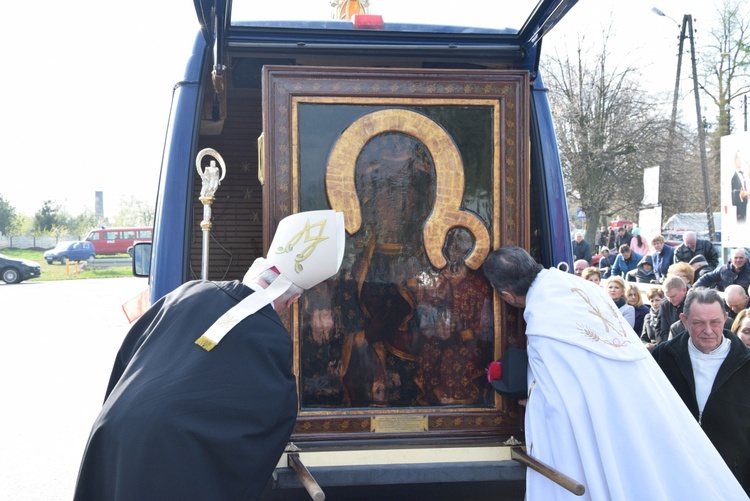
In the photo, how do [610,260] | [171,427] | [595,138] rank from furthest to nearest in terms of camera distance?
[595,138]
[610,260]
[171,427]

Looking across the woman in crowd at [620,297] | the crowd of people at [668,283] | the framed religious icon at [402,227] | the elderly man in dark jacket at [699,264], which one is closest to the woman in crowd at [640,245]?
the crowd of people at [668,283]

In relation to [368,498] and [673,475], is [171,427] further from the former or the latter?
[368,498]

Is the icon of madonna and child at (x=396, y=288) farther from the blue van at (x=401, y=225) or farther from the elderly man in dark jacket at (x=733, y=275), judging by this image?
the elderly man in dark jacket at (x=733, y=275)

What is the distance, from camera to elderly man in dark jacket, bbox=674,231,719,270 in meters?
11.3

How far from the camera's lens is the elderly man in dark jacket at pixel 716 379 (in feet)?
11.1

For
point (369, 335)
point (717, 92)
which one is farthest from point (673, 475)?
point (717, 92)

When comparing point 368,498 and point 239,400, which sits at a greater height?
point 239,400

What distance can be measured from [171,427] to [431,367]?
1615 millimetres

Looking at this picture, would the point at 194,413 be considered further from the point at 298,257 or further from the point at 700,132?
the point at 700,132

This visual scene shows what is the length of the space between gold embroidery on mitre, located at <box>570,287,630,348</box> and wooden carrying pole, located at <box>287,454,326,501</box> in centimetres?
128

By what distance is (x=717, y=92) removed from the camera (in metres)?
28.8

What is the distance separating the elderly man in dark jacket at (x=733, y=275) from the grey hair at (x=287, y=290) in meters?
7.27

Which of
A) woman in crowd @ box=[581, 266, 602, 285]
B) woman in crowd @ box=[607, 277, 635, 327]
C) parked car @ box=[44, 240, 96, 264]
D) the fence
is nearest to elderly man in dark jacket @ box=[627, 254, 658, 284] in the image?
woman in crowd @ box=[581, 266, 602, 285]

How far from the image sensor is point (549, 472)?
9.61ft
